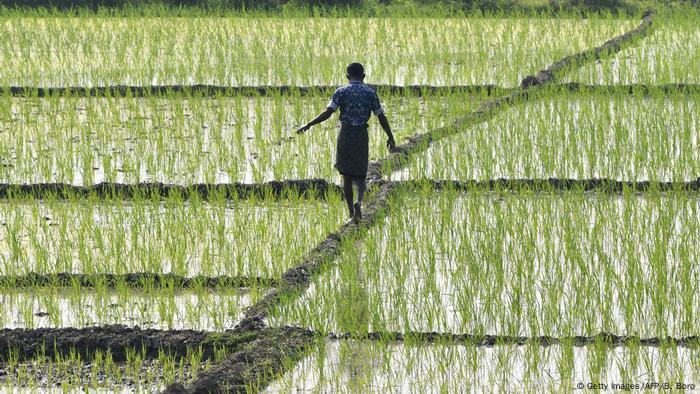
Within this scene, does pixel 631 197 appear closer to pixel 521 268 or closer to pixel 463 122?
pixel 521 268

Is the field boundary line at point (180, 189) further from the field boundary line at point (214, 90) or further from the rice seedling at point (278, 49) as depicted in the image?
the rice seedling at point (278, 49)

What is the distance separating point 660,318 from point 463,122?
12.0 feet

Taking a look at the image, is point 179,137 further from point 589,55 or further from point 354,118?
point 589,55

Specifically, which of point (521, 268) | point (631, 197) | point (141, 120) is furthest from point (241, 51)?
point (521, 268)

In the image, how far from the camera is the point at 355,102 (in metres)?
5.30

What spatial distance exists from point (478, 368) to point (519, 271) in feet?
2.62

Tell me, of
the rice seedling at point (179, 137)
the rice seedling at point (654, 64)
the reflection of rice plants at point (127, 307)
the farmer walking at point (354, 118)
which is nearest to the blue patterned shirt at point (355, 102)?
the farmer walking at point (354, 118)

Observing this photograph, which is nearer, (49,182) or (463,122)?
(49,182)

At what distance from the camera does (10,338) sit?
4.08m

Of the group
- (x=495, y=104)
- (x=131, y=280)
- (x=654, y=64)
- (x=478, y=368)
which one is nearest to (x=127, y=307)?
(x=131, y=280)

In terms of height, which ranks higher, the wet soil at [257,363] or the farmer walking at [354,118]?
the farmer walking at [354,118]

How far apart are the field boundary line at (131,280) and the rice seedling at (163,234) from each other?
0.07 meters

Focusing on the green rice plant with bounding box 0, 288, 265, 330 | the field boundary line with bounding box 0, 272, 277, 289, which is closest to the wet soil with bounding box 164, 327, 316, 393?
the green rice plant with bounding box 0, 288, 265, 330

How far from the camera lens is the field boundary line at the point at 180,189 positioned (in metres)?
6.17
